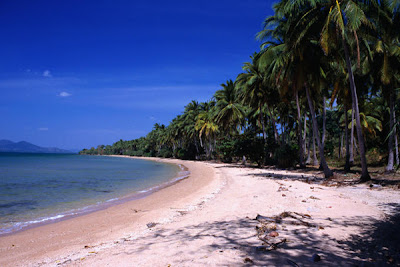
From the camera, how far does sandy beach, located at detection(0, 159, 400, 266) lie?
3688mm

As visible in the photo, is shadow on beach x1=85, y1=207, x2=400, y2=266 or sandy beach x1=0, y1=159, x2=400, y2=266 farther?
sandy beach x1=0, y1=159, x2=400, y2=266

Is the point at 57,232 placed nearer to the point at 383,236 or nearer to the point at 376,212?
the point at 383,236

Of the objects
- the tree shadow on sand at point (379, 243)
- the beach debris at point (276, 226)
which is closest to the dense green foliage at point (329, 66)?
the tree shadow on sand at point (379, 243)

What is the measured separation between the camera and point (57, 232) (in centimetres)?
659

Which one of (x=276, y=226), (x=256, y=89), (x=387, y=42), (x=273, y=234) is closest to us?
(x=273, y=234)

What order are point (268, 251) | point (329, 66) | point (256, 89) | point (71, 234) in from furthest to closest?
1. point (256, 89)
2. point (329, 66)
3. point (71, 234)
4. point (268, 251)

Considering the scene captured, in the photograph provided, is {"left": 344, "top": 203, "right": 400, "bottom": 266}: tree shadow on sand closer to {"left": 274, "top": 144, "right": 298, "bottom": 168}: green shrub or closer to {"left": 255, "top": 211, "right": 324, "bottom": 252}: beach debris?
{"left": 255, "top": 211, "right": 324, "bottom": 252}: beach debris

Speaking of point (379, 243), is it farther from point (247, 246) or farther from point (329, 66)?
point (329, 66)

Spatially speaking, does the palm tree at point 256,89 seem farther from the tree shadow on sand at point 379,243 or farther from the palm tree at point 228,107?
the tree shadow on sand at point 379,243

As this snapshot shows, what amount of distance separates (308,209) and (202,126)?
39.1 meters

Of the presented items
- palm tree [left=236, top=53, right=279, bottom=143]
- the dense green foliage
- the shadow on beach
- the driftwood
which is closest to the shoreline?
the shadow on beach

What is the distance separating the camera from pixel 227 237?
4566 mm

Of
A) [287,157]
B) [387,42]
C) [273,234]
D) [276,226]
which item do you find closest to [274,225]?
[276,226]

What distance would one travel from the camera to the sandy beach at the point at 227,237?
3688mm
